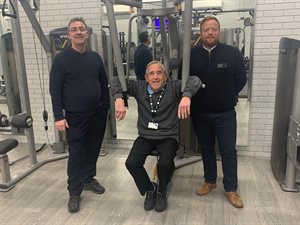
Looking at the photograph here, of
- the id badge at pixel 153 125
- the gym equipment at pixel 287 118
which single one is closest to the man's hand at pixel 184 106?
the id badge at pixel 153 125

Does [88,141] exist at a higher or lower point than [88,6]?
lower

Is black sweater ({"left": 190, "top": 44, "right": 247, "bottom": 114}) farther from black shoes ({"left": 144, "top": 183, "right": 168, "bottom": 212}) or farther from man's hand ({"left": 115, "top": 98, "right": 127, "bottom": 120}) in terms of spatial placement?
black shoes ({"left": 144, "top": 183, "right": 168, "bottom": 212})

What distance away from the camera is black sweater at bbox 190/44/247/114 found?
8.20 ft

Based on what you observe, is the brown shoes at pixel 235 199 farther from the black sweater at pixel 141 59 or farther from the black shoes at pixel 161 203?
the black sweater at pixel 141 59

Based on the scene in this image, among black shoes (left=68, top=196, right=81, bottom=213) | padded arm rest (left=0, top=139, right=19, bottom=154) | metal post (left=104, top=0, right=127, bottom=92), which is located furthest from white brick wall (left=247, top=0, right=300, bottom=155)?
padded arm rest (left=0, top=139, right=19, bottom=154)

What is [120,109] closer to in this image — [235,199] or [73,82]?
[73,82]

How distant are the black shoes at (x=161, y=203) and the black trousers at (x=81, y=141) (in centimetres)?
70

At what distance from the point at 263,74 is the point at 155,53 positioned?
135 cm

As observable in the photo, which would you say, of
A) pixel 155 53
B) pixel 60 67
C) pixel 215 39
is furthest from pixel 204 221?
pixel 155 53

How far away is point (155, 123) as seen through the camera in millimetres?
2617

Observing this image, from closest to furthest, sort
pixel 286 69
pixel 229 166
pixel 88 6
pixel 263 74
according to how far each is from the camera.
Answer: pixel 229 166, pixel 286 69, pixel 263 74, pixel 88 6

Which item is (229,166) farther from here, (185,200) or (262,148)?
(262,148)

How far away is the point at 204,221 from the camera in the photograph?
2.47m

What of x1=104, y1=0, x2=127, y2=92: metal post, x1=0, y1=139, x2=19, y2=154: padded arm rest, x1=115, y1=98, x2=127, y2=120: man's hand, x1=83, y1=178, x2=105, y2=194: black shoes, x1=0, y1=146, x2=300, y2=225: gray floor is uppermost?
x1=104, y1=0, x2=127, y2=92: metal post
